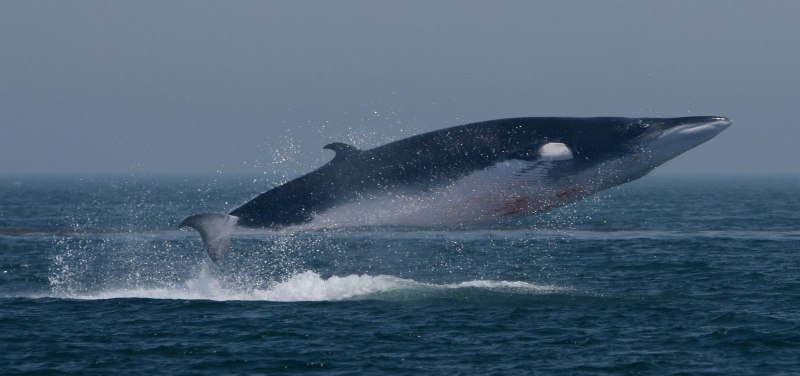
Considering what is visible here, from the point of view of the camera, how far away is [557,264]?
4759cm

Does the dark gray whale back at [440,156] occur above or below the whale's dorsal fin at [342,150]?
below

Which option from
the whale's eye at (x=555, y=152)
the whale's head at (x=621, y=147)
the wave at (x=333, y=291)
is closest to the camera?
the whale's eye at (x=555, y=152)

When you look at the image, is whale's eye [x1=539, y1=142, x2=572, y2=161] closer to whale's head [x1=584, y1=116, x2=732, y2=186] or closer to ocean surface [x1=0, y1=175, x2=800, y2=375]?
whale's head [x1=584, y1=116, x2=732, y2=186]

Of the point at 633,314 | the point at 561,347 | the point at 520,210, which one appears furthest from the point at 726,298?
the point at 520,210

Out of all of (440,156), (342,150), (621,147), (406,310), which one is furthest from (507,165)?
(406,310)

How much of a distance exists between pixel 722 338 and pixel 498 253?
29.1 meters

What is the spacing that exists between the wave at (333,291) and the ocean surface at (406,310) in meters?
0.09

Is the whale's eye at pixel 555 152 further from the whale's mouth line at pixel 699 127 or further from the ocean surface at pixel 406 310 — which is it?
the ocean surface at pixel 406 310

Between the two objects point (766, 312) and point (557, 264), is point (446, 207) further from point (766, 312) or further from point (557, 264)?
point (557, 264)

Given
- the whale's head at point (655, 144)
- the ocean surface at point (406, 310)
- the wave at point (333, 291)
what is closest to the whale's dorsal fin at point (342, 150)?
the ocean surface at point (406, 310)

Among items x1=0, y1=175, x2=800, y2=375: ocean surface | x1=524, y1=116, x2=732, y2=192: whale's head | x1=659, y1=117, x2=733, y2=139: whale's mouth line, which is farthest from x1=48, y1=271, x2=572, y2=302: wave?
x1=659, y1=117, x2=733, y2=139: whale's mouth line

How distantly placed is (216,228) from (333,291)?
1532cm

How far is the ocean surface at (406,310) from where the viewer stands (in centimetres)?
2372

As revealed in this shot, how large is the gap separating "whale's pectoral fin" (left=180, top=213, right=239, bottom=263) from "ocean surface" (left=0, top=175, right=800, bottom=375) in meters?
0.76
